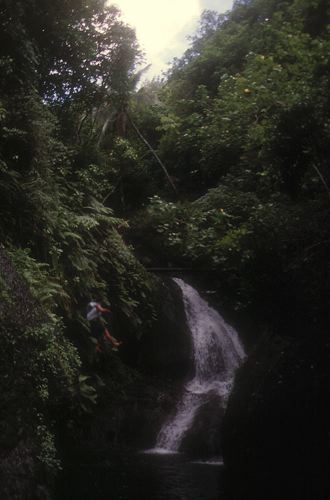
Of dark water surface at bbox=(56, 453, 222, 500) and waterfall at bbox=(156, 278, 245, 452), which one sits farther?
waterfall at bbox=(156, 278, 245, 452)

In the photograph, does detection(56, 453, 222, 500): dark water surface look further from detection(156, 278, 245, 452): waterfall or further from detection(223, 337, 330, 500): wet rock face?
detection(156, 278, 245, 452): waterfall

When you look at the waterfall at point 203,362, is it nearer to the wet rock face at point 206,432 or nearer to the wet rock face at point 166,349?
the wet rock face at point 206,432

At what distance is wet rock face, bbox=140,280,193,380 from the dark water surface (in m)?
4.14

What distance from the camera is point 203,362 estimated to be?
15.3 metres

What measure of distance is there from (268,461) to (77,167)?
9.44 m

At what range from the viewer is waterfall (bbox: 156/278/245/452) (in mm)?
13055

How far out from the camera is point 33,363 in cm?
562

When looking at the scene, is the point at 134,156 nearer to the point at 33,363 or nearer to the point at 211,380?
the point at 211,380

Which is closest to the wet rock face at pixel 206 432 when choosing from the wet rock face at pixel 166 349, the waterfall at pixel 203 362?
the waterfall at pixel 203 362

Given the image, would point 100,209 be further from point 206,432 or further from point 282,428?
point 282,428

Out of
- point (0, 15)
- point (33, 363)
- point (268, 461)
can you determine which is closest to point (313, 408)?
point (268, 461)

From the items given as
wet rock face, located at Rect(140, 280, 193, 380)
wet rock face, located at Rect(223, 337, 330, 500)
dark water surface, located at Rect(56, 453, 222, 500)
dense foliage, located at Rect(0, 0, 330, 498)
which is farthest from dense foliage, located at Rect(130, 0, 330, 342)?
dark water surface, located at Rect(56, 453, 222, 500)

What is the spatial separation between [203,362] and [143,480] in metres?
6.75

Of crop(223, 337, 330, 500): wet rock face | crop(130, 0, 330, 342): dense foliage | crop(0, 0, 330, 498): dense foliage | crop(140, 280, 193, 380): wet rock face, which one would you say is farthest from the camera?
crop(140, 280, 193, 380): wet rock face
